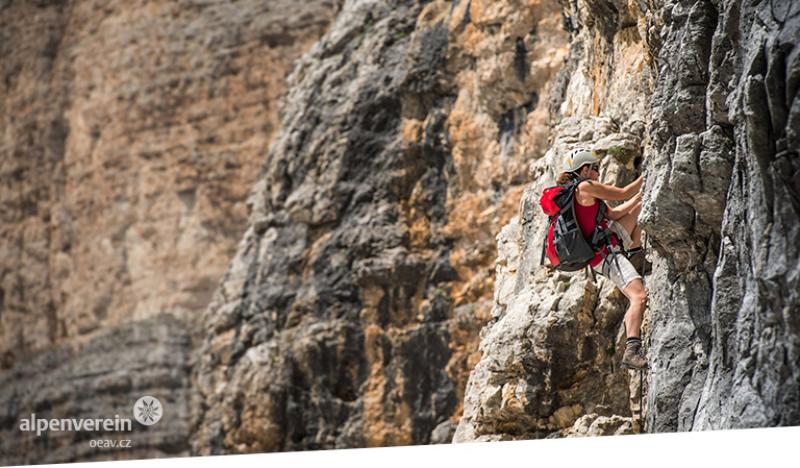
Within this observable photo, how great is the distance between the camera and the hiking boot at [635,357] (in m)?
8.78

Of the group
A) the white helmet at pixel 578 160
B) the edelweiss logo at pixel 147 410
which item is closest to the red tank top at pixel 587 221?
the white helmet at pixel 578 160

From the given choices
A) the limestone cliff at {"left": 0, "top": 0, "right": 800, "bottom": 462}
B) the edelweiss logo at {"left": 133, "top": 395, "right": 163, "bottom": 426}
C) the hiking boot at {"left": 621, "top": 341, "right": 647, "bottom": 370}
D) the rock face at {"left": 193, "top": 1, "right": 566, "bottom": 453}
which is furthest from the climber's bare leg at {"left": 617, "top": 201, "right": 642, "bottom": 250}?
the edelweiss logo at {"left": 133, "top": 395, "right": 163, "bottom": 426}

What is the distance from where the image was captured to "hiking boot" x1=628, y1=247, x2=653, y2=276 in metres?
9.30

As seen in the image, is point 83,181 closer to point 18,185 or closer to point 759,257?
point 18,185

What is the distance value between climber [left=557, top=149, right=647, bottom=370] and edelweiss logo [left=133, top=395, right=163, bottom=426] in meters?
14.6

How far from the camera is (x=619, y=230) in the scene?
922cm

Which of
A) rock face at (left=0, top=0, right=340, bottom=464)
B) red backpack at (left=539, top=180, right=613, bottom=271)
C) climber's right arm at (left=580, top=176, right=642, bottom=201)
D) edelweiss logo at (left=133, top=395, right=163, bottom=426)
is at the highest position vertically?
rock face at (left=0, top=0, right=340, bottom=464)

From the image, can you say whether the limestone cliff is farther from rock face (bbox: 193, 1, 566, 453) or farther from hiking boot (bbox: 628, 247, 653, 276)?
hiking boot (bbox: 628, 247, 653, 276)

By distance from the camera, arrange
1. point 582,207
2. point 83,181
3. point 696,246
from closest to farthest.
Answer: point 696,246
point 582,207
point 83,181

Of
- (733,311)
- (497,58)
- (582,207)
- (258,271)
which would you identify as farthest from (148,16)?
(733,311)

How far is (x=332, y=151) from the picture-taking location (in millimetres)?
18531

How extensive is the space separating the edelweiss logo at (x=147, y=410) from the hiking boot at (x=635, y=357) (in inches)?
587

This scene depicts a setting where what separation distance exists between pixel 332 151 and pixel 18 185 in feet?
36.3

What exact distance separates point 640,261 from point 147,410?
16.3m
